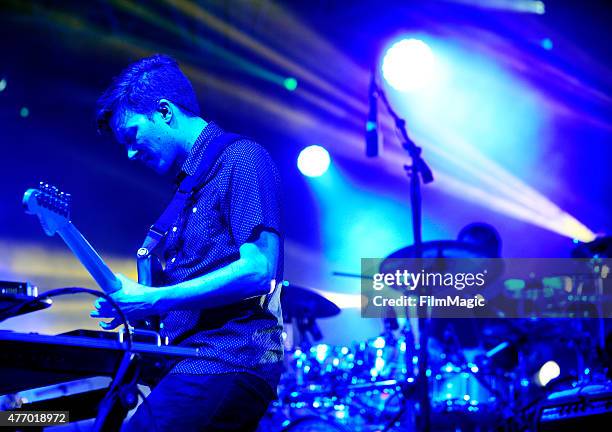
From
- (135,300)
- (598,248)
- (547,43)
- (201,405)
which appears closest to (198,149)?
(135,300)

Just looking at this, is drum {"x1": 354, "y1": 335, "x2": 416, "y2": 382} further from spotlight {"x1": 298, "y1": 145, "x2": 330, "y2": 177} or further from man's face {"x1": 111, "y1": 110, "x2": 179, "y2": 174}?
man's face {"x1": 111, "y1": 110, "x2": 179, "y2": 174}

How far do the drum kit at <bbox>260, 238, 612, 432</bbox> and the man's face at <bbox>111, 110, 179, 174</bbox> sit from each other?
3076 mm

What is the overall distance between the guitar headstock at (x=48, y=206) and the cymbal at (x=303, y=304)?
3.36 metres

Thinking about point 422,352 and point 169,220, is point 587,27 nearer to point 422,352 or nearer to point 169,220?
point 422,352

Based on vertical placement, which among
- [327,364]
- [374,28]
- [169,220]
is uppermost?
[374,28]

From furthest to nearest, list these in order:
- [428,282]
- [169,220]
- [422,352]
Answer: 1. [428,282]
2. [422,352]
3. [169,220]

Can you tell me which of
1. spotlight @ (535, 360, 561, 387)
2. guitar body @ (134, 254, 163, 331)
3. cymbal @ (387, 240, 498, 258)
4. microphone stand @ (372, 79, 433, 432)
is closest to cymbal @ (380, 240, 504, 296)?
cymbal @ (387, 240, 498, 258)

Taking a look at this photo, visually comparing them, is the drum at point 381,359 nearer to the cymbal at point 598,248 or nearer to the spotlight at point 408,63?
the cymbal at point 598,248

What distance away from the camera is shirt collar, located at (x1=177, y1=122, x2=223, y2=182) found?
2.45m

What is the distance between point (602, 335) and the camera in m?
5.35

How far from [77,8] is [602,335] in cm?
547

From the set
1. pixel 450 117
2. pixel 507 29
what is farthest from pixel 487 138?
pixel 507 29

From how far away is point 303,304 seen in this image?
5.94 m

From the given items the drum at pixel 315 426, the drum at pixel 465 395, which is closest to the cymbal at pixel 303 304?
the drum at pixel 465 395
